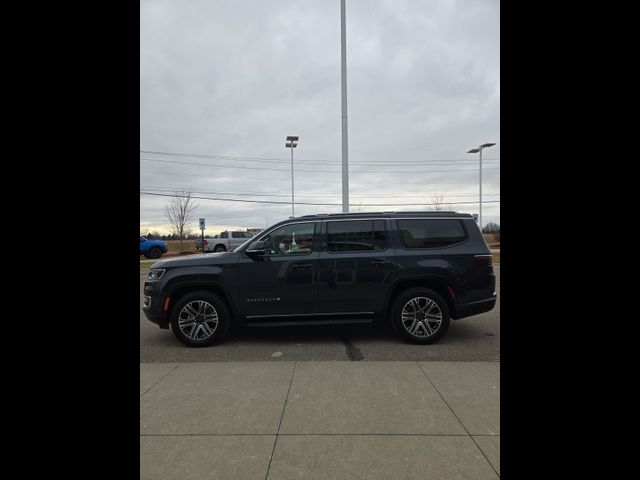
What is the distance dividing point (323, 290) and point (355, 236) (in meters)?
0.96

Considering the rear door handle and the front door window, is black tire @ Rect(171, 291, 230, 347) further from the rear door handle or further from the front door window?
the rear door handle

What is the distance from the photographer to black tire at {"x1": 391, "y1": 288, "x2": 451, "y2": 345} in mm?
5176

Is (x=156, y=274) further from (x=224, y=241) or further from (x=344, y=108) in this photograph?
(x=224, y=241)

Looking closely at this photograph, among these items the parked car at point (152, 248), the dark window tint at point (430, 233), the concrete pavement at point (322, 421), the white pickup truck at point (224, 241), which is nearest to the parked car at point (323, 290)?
the dark window tint at point (430, 233)

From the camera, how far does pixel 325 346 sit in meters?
5.17

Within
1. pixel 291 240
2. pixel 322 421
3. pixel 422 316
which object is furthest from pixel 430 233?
pixel 322 421

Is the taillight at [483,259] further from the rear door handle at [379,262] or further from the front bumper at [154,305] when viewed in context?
the front bumper at [154,305]

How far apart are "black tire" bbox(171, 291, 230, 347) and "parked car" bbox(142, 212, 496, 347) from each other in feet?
0.05
